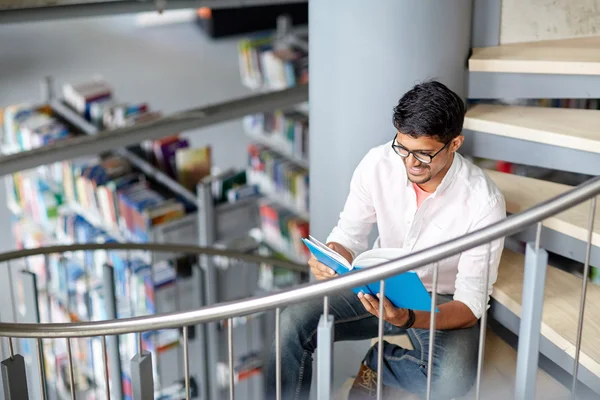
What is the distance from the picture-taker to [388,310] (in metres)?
2.05


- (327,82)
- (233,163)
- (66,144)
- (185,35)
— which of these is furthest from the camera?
(185,35)

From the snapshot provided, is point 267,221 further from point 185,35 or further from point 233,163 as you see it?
point 185,35

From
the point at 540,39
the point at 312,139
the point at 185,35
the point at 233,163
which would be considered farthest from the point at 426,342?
the point at 185,35

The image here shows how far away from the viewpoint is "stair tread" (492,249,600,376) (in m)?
2.17

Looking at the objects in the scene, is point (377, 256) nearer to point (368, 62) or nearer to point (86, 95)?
point (368, 62)

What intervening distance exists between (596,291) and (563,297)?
0.13m

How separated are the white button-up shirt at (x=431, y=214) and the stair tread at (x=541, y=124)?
407mm

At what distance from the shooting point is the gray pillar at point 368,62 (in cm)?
261

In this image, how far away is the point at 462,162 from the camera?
7.34 ft

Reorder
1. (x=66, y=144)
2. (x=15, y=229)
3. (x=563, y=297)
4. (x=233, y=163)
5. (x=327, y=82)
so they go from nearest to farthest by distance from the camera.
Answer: (x=563, y=297) → (x=327, y=82) → (x=66, y=144) → (x=15, y=229) → (x=233, y=163)

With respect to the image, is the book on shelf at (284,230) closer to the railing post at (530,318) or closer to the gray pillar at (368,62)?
the gray pillar at (368,62)

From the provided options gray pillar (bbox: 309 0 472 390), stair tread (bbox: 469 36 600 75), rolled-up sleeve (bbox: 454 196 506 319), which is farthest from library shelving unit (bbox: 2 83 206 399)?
stair tread (bbox: 469 36 600 75)

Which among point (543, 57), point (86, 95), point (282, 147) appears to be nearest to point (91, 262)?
point (86, 95)

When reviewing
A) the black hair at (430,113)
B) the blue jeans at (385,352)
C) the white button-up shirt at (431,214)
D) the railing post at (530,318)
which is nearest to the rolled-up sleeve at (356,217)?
the white button-up shirt at (431,214)
